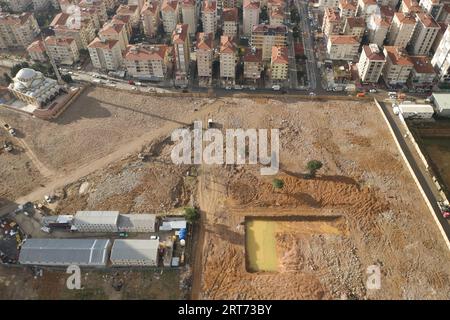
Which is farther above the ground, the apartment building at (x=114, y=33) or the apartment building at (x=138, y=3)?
the apartment building at (x=114, y=33)

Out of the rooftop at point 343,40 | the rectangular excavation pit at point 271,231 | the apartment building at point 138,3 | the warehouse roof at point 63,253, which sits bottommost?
the rectangular excavation pit at point 271,231

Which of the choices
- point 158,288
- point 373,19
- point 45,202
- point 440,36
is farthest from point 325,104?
point 45,202

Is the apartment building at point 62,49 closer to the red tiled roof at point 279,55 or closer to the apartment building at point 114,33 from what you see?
the apartment building at point 114,33

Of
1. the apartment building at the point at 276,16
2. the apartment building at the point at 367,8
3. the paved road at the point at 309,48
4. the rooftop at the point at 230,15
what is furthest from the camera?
the apartment building at the point at 367,8

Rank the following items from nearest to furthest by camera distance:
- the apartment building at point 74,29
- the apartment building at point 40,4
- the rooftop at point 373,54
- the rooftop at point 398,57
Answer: the rooftop at point 373,54 → the rooftop at point 398,57 → the apartment building at point 74,29 → the apartment building at point 40,4

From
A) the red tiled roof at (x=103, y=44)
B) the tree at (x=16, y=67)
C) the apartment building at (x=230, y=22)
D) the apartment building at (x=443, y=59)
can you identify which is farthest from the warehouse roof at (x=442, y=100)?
the tree at (x=16, y=67)

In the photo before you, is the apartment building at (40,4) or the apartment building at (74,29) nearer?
the apartment building at (74,29)

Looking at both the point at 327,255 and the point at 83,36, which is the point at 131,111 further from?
the point at 327,255
